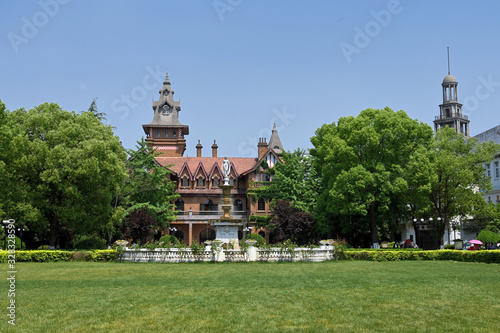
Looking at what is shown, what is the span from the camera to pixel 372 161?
37188 millimetres

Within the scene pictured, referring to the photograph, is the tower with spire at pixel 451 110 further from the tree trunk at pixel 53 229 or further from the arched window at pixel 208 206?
the tree trunk at pixel 53 229

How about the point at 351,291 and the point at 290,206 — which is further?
the point at 290,206

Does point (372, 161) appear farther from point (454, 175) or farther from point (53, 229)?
point (53, 229)

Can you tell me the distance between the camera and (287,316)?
10422 millimetres

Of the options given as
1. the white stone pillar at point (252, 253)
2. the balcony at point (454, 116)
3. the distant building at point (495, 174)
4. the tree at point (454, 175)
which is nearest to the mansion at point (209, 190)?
the tree at point (454, 175)

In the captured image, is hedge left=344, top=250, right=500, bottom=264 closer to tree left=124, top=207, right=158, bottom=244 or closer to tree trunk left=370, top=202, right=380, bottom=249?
tree trunk left=370, top=202, right=380, bottom=249

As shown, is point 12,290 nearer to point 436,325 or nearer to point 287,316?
point 287,316

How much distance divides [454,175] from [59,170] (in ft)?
92.5

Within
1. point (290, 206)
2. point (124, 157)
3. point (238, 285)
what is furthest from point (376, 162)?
point (238, 285)

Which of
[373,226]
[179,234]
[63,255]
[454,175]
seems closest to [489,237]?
[454,175]

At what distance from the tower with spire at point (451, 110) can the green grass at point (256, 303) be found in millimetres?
78622

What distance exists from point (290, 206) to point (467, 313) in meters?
34.8

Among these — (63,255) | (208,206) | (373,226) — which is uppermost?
(208,206)

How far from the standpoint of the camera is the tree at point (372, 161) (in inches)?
1411
